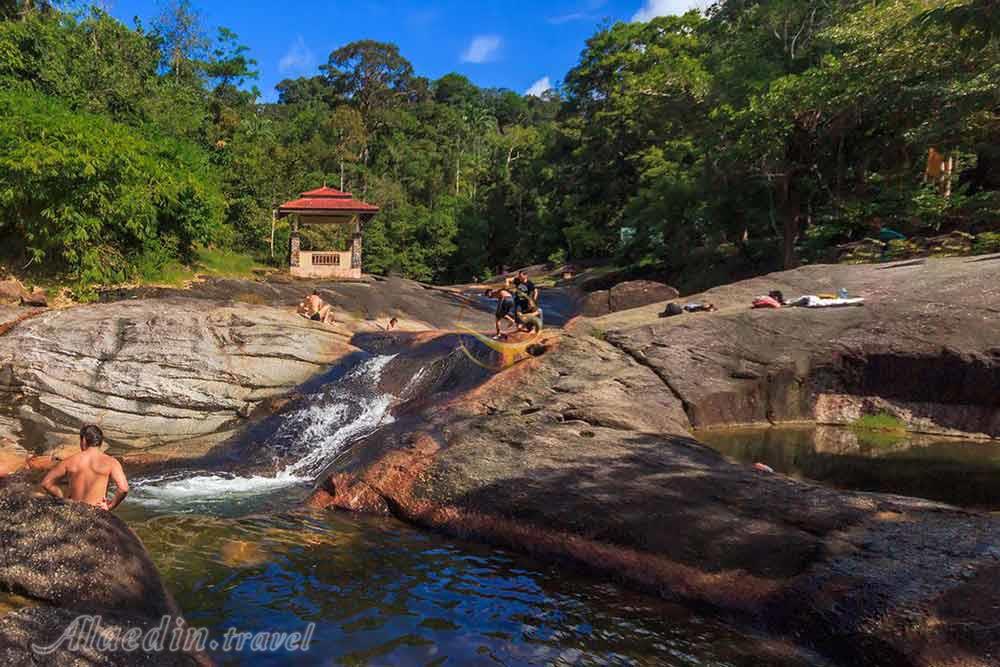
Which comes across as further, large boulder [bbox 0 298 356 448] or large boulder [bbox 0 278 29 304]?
large boulder [bbox 0 278 29 304]

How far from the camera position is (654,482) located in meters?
6.95

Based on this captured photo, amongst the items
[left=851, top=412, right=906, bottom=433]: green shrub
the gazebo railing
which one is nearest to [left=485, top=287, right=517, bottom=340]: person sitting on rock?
[left=851, top=412, right=906, bottom=433]: green shrub

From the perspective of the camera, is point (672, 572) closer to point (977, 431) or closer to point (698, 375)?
point (698, 375)

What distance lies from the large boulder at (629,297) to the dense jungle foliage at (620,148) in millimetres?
4496

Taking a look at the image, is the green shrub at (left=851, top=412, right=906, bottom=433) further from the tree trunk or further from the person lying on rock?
the person lying on rock

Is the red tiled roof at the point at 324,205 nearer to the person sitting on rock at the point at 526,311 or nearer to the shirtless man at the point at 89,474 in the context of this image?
the person sitting on rock at the point at 526,311

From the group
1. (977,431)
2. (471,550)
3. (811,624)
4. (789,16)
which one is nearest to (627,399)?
(471,550)

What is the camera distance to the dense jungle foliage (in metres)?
18.3

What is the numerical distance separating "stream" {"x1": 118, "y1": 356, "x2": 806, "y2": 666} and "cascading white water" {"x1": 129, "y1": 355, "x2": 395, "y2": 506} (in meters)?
0.82

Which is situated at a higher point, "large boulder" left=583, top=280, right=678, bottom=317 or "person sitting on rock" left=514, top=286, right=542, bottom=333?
"large boulder" left=583, top=280, right=678, bottom=317

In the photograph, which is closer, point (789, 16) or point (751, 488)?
point (751, 488)

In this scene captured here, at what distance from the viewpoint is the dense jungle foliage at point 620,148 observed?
18266 millimetres

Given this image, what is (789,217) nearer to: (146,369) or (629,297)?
(629,297)

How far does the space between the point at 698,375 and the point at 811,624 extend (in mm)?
7181
